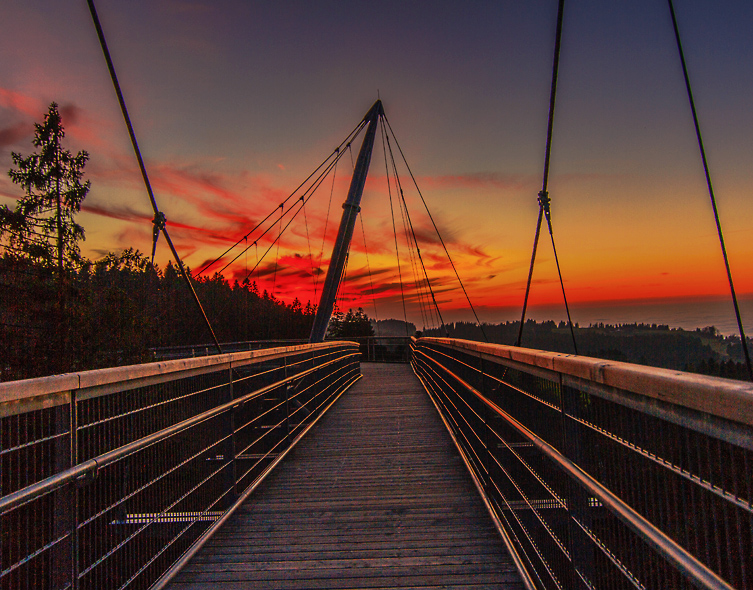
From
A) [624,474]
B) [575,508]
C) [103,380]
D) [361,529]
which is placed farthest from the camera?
[361,529]

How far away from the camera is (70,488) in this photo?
188cm

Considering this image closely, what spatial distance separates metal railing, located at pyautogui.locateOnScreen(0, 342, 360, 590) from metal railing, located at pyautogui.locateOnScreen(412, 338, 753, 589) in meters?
1.81

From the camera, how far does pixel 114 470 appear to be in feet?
7.41

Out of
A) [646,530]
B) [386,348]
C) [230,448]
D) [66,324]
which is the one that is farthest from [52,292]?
[646,530]

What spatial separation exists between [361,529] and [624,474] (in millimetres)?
2292

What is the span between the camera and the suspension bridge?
1.12 m

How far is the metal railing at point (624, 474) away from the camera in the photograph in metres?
0.95

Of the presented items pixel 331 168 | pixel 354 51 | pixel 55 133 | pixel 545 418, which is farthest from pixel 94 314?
pixel 545 418

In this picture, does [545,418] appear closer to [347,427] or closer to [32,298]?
[347,427]

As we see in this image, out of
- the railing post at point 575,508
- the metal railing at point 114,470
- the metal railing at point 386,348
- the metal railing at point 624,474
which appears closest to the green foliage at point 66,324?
the metal railing at point 386,348

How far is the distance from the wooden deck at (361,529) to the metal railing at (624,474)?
1.21 ft

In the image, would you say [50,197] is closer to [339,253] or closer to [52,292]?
[52,292]

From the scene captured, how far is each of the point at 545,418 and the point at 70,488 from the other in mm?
1935

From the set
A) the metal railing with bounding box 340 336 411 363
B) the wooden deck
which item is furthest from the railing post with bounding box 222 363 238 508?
the metal railing with bounding box 340 336 411 363
